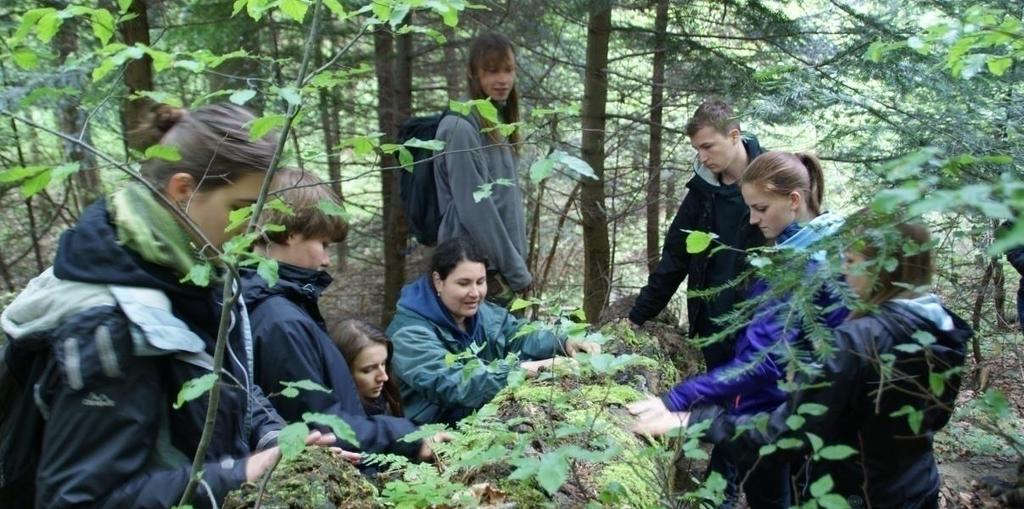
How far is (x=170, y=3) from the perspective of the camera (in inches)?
308

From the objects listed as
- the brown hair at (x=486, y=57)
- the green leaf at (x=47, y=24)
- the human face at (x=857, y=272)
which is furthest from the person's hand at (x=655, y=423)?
the green leaf at (x=47, y=24)

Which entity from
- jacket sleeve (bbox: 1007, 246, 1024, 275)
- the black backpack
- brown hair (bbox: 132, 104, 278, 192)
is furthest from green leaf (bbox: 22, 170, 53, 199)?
jacket sleeve (bbox: 1007, 246, 1024, 275)

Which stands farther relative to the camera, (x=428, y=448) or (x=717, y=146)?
(x=717, y=146)

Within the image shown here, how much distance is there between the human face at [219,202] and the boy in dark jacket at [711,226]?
2.80m

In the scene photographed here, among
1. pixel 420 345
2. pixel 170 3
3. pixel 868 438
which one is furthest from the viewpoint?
pixel 170 3

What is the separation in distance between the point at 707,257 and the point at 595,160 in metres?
2.75

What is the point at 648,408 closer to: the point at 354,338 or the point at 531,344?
the point at 531,344

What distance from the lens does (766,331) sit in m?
2.91

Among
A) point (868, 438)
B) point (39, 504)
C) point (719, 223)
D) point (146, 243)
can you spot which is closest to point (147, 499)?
point (39, 504)

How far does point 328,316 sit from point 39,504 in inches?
320

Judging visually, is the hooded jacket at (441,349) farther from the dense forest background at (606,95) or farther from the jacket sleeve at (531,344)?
the dense forest background at (606,95)

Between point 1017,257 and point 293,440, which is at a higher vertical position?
point 293,440

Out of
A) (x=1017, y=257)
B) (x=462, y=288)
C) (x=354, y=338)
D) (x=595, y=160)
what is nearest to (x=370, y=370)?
(x=354, y=338)

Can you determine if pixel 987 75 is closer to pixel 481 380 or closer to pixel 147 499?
pixel 481 380
